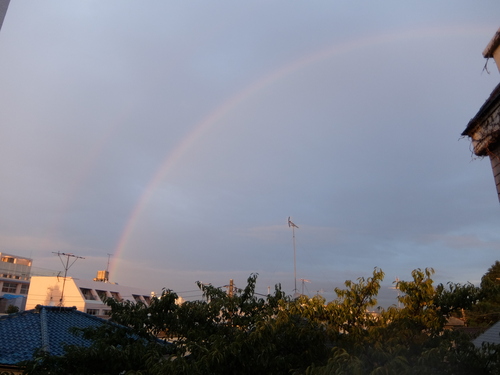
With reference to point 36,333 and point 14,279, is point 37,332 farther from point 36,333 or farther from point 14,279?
point 14,279

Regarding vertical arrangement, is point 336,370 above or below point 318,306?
below

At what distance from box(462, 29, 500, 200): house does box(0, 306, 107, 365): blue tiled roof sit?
12277 millimetres

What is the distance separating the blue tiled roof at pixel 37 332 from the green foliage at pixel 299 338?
5493 millimetres

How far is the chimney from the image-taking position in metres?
7.78

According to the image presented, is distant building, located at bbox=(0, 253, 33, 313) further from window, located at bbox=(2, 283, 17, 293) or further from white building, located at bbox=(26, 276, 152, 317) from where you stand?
white building, located at bbox=(26, 276, 152, 317)

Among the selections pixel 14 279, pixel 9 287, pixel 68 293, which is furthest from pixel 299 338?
pixel 14 279

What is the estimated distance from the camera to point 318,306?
722cm

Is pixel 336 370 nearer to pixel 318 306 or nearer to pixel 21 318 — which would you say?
pixel 318 306

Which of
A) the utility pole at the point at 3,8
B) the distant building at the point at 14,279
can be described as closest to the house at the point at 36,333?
the utility pole at the point at 3,8

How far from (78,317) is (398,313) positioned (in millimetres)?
15571

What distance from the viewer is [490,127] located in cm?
748

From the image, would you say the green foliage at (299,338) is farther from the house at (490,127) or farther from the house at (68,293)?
the house at (68,293)

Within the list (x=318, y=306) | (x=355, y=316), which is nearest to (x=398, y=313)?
(x=355, y=316)

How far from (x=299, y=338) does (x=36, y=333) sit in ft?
39.6
